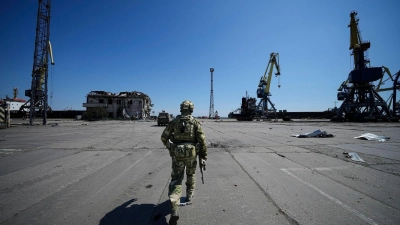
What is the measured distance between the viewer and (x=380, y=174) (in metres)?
4.39

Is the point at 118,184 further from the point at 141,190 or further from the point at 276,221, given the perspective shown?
the point at 276,221

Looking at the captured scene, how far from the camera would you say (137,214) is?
257 centimetres

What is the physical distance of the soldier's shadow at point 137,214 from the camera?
2389 millimetres

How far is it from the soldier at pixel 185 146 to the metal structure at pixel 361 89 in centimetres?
4874

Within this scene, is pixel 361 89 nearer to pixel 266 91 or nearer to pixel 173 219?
pixel 266 91

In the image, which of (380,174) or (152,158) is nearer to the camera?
(380,174)

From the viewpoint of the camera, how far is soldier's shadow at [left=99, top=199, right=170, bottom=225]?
2.39 metres

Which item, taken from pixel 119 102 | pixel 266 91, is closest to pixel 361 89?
pixel 266 91

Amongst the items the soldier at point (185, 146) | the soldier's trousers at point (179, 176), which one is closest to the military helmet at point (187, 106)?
the soldier at point (185, 146)

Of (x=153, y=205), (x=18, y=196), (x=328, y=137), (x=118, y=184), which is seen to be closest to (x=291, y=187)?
(x=153, y=205)

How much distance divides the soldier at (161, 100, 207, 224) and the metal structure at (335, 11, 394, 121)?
1919 inches

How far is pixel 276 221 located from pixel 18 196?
15.3 ft

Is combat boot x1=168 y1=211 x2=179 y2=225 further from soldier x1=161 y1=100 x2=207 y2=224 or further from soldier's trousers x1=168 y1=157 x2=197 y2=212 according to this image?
soldier x1=161 y1=100 x2=207 y2=224

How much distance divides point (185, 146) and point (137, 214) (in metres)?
1.27
